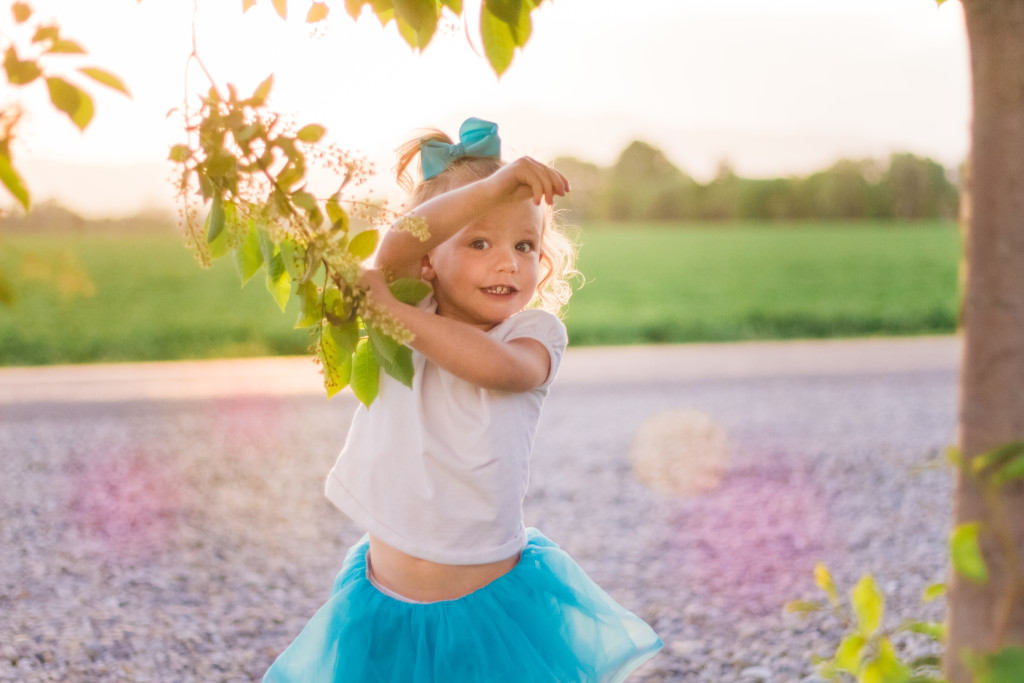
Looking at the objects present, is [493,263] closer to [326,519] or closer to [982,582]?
[982,582]

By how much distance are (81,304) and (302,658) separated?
64.6ft

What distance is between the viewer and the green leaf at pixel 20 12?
1.05 metres

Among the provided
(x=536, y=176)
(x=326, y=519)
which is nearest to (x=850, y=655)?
(x=536, y=176)

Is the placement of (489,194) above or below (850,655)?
above

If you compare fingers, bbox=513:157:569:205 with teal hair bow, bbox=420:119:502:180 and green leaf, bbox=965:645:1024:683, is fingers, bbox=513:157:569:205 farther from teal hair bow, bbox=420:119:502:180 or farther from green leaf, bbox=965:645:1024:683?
green leaf, bbox=965:645:1024:683

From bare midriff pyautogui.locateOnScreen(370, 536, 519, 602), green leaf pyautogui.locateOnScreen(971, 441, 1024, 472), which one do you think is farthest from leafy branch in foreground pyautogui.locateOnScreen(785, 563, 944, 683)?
bare midriff pyautogui.locateOnScreen(370, 536, 519, 602)

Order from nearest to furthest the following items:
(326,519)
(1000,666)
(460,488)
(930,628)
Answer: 1. (1000,666)
2. (460,488)
3. (930,628)
4. (326,519)

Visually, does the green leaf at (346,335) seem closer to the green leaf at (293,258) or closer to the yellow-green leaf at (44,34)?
the green leaf at (293,258)

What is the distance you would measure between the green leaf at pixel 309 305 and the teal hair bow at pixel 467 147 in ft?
1.71

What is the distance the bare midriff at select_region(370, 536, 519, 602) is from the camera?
1663 mm

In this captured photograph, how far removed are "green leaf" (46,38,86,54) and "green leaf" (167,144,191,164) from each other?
22 cm

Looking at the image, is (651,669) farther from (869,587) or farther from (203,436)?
(203,436)

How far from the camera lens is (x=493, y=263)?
5.47 feet

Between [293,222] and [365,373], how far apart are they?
1.12 ft
